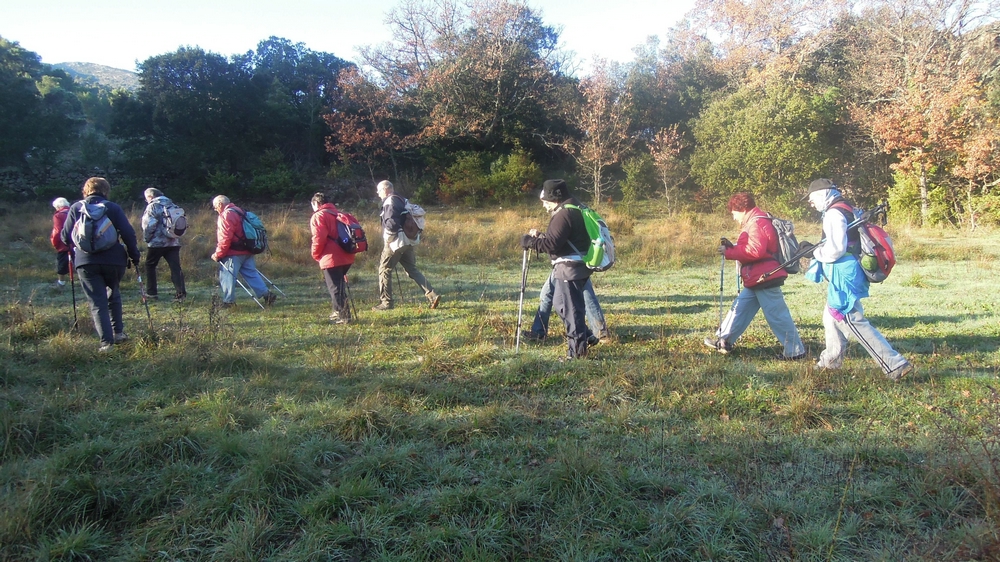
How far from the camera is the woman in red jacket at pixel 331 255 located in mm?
7617

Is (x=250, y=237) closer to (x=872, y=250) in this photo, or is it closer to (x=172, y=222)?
(x=172, y=222)

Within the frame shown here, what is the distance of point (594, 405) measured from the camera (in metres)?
4.82

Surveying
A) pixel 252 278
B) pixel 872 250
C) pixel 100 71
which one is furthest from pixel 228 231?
pixel 100 71

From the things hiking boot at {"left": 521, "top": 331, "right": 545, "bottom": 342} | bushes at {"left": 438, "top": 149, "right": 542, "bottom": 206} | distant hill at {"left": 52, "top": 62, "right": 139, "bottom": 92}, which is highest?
distant hill at {"left": 52, "top": 62, "right": 139, "bottom": 92}

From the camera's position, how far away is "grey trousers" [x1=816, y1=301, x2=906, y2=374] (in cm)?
516

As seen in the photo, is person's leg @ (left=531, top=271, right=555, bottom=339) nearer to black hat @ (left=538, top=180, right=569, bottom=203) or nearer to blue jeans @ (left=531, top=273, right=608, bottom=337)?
blue jeans @ (left=531, top=273, right=608, bottom=337)

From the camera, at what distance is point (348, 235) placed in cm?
772

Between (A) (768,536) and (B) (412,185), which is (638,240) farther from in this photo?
(B) (412,185)

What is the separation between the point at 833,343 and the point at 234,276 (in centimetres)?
769

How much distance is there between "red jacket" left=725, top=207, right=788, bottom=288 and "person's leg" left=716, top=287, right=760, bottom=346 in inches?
6.7

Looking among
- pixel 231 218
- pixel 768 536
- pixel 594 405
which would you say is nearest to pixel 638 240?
pixel 231 218

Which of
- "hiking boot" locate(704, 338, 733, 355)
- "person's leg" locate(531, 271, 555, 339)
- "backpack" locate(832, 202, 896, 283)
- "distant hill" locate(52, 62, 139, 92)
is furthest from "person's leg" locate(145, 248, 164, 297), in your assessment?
"distant hill" locate(52, 62, 139, 92)

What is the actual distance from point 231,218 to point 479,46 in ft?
73.1

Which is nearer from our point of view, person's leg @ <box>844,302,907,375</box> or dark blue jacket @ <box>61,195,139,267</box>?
person's leg @ <box>844,302,907,375</box>
